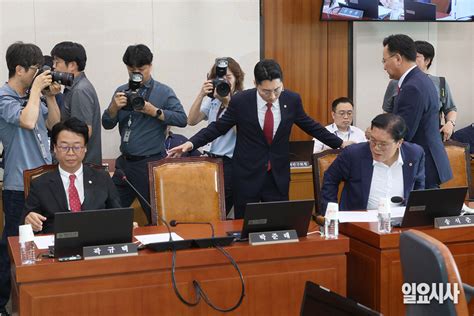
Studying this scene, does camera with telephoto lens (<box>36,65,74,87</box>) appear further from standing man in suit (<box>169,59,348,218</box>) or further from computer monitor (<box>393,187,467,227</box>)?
computer monitor (<box>393,187,467,227</box>)

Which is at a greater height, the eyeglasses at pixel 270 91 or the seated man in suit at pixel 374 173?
the eyeglasses at pixel 270 91

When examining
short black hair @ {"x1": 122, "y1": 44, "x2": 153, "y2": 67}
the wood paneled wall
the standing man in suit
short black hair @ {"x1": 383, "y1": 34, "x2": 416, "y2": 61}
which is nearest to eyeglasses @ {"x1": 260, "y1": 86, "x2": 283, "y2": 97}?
the standing man in suit

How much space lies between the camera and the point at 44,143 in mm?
3652

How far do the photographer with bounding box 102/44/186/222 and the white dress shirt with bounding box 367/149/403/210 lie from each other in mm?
1311

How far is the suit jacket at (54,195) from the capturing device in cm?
304

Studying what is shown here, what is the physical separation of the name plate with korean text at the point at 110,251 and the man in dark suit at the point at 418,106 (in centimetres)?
180

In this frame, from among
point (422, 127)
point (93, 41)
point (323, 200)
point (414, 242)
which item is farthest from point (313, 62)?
point (414, 242)

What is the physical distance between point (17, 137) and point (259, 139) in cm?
123

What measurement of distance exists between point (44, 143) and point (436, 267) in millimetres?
2409

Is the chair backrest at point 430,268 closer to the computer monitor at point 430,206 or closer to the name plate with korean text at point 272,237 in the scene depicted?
the name plate with korean text at point 272,237

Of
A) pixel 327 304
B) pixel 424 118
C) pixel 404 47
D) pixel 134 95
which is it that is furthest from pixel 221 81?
pixel 327 304

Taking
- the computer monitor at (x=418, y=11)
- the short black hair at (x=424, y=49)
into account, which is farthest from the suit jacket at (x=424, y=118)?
the computer monitor at (x=418, y=11)

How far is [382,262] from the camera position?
281 centimetres

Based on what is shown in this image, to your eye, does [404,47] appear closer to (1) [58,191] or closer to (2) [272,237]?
(2) [272,237]
